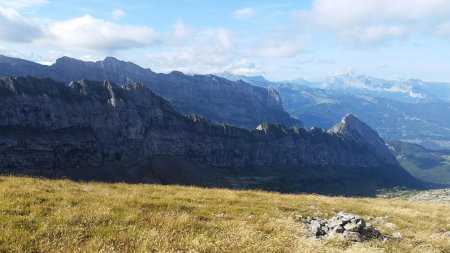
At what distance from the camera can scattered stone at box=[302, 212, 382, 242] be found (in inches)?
680

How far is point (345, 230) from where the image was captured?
17.7m

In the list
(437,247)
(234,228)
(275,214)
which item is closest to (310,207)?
(275,214)

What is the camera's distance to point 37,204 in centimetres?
1752

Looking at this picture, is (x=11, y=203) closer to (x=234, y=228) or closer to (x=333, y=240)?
(x=234, y=228)

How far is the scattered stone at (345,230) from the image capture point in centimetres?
1728

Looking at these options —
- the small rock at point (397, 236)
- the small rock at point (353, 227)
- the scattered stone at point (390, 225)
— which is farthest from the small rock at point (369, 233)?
the scattered stone at point (390, 225)

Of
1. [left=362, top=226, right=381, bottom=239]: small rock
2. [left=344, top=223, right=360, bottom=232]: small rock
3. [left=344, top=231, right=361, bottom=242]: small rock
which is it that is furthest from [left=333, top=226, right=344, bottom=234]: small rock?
[left=362, top=226, right=381, bottom=239]: small rock

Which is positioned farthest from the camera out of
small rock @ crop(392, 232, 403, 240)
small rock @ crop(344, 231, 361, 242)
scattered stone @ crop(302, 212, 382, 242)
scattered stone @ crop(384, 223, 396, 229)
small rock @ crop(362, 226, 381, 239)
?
scattered stone @ crop(384, 223, 396, 229)

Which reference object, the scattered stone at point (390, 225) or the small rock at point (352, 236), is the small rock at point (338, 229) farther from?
the scattered stone at point (390, 225)

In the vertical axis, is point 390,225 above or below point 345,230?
below

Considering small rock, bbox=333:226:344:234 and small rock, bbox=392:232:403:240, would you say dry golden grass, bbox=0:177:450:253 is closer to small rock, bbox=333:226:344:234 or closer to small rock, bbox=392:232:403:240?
small rock, bbox=392:232:403:240

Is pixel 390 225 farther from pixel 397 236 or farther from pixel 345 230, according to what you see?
pixel 345 230

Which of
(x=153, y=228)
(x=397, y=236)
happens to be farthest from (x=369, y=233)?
(x=153, y=228)

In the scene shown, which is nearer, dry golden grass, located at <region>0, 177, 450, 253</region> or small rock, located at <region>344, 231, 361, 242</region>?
dry golden grass, located at <region>0, 177, 450, 253</region>
